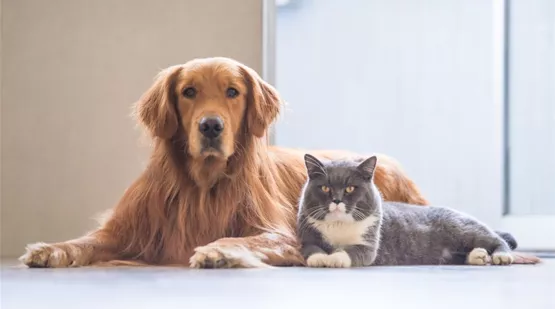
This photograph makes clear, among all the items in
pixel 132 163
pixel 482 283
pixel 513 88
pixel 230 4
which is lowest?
pixel 482 283

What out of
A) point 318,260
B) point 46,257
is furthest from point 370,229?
point 46,257

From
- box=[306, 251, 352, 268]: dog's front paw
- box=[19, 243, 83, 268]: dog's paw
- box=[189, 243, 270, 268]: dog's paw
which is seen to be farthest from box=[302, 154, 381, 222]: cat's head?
box=[19, 243, 83, 268]: dog's paw

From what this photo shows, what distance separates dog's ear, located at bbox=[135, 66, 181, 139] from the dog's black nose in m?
0.14

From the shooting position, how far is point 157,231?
103 inches

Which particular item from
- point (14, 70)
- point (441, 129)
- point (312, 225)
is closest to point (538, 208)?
point (441, 129)

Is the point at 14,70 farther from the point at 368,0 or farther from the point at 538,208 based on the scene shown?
the point at 538,208

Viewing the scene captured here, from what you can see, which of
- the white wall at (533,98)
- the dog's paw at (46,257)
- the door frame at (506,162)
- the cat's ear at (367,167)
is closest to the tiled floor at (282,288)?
the dog's paw at (46,257)

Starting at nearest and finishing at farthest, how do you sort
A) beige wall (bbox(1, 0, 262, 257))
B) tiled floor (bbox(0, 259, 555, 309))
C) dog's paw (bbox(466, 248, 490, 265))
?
1. tiled floor (bbox(0, 259, 555, 309))
2. dog's paw (bbox(466, 248, 490, 265))
3. beige wall (bbox(1, 0, 262, 257))

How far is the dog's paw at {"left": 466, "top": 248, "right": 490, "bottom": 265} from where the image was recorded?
2572mm

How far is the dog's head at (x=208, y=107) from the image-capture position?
247 centimetres

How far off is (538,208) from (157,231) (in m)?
1.88

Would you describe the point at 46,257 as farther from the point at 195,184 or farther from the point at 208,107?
the point at 208,107

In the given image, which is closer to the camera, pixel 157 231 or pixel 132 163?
pixel 157 231

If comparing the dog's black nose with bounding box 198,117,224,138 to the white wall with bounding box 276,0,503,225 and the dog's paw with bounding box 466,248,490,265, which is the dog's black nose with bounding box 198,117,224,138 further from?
the white wall with bounding box 276,0,503,225
